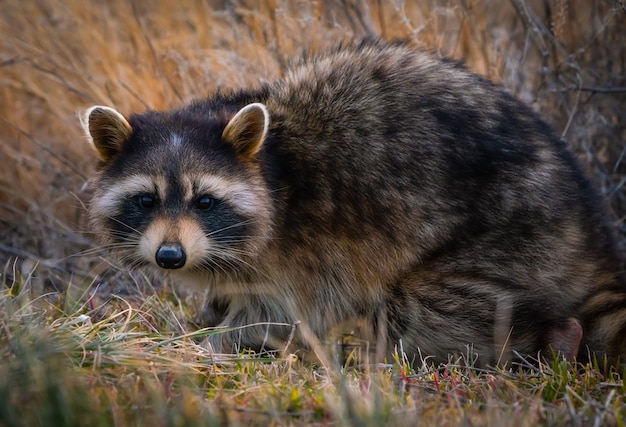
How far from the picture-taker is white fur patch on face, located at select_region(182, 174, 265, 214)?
3.81 m

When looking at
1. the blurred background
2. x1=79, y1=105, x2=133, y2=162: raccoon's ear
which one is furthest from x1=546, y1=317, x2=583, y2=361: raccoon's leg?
x1=79, y1=105, x2=133, y2=162: raccoon's ear

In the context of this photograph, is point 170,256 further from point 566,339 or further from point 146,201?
point 566,339

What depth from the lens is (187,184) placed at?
380 centimetres

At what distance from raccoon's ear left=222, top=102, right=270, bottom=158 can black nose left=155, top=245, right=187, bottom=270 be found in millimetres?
587

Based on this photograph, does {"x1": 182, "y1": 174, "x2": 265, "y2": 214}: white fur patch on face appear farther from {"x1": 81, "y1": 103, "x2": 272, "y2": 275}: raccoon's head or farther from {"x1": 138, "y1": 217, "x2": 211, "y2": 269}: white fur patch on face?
{"x1": 138, "y1": 217, "x2": 211, "y2": 269}: white fur patch on face

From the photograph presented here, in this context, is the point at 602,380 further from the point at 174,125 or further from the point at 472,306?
the point at 174,125

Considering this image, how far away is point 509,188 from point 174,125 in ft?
5.28

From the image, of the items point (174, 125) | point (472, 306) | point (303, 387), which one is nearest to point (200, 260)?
point (174, 125)

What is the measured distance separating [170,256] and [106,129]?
2.45 feet

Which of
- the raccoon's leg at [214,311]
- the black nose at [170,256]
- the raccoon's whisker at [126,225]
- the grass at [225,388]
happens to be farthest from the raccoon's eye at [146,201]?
the raccoon's leg at [214,311]

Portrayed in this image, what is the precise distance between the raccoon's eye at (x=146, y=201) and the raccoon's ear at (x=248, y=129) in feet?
1.42

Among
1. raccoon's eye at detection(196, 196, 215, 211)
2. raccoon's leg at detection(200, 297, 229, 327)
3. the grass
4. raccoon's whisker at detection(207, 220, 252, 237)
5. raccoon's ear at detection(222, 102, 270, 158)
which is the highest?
raccoon's ear at detection(222, 102, 270, 158)

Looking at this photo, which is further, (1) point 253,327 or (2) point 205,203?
(1) point 253,327

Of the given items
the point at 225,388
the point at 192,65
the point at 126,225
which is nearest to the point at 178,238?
the point at 126,225
